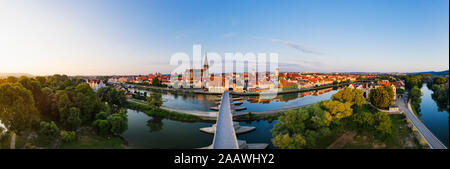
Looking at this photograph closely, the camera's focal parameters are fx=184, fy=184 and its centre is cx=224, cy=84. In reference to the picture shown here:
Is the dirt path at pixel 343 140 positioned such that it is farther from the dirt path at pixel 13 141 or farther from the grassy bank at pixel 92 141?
the dirt path at pixel 13 141

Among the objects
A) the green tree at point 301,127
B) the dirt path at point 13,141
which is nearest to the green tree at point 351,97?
the green tree at point 301,127

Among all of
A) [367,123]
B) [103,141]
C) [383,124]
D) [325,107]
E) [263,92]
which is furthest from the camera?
[263,92]

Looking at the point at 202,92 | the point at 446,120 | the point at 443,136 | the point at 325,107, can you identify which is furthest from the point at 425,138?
the point at 202,92

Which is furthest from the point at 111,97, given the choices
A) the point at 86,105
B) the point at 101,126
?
the point at 101,126

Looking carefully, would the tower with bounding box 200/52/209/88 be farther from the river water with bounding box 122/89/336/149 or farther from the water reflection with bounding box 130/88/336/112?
the river water with bounding box 122/89/336/149

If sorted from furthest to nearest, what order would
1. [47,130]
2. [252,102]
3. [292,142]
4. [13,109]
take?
[252,102]
[47,130]
[13,109]
[292,142]

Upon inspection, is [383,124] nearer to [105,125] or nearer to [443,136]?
[443,136]

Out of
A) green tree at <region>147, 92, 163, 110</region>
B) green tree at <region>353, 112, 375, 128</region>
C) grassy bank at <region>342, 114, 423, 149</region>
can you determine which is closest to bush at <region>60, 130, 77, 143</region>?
green tree at <region>147, 92, 163, 110</region>

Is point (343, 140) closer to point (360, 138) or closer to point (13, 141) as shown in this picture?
point (360, 138)
